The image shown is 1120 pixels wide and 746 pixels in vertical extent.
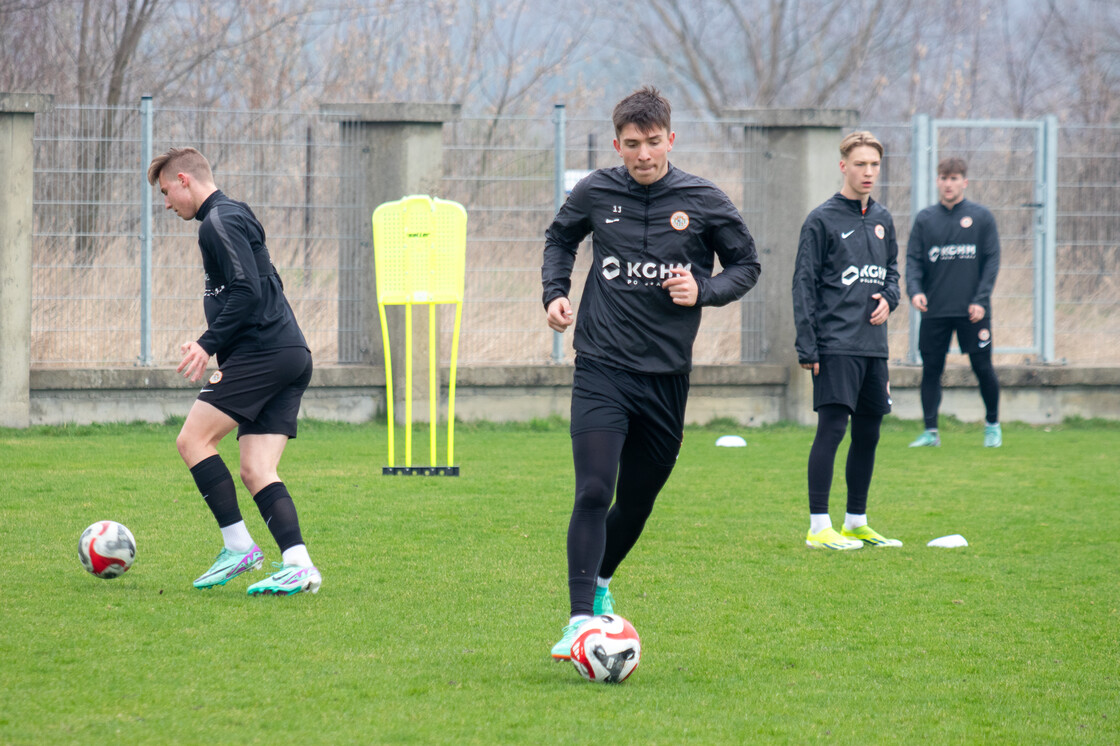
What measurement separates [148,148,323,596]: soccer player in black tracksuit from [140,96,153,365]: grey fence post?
6.47 m

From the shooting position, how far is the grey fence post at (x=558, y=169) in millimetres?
13039

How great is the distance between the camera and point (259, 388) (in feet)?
19.2

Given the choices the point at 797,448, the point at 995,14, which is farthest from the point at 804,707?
the point at 995,14

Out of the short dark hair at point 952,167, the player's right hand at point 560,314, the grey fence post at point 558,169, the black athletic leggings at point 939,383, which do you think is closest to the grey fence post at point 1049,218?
the black athletic leggings at point 939,383

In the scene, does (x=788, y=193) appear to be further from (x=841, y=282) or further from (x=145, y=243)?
(x=841, y=282)

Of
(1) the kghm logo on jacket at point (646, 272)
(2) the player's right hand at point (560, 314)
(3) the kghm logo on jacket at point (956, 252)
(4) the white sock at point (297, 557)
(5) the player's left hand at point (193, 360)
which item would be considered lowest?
(4) the white sock at point (297, 557)

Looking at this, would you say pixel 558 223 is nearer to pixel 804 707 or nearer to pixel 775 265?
pixel 804 707

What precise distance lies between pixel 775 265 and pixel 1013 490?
184 inches

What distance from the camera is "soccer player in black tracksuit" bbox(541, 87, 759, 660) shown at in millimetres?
4680

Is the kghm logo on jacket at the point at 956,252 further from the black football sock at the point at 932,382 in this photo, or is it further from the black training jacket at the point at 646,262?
the black training jacket at the point at 646,262

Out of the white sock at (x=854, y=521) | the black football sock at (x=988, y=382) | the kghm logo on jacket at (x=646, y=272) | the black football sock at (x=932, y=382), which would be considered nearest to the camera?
the kghm logo on jacket at (x=646, y=272)

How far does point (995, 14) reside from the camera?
34.0m

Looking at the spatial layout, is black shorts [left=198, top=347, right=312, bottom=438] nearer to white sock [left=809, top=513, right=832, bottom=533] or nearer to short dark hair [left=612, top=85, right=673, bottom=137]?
short dark hair [left=612, top=85, right=673, bottom=137]

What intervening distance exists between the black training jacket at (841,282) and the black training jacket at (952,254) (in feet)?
14.6
